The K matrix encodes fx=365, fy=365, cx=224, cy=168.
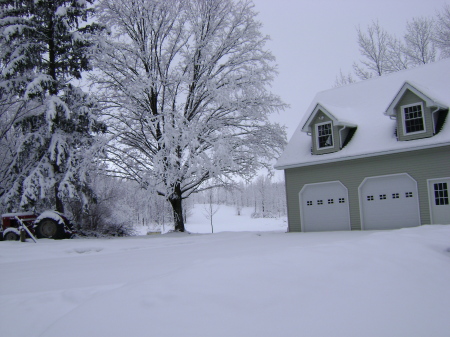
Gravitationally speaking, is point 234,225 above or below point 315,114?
A: below

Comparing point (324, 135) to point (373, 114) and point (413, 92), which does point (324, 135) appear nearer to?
point (373, 114)

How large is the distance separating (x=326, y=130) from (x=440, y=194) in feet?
17.8

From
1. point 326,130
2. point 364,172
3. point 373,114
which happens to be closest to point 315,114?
point 326,130

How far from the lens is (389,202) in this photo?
49.3 feet

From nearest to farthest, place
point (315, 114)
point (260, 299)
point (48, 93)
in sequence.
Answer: point (260, 299) < point (315, 114) < point (48, 93)

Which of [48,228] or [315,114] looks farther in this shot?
[315,114]

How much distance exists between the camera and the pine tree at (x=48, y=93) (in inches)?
663

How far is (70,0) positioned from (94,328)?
18.7 metres

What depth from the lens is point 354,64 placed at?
30500 millimetres

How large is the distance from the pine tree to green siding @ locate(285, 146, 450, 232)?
10210 millimetres

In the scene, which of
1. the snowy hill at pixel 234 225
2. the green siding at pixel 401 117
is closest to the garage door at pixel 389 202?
the green siding at pixel 401 117

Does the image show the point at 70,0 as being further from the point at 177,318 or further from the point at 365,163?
the point at 177,318

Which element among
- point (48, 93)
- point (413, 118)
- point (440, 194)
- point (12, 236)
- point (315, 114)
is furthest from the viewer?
point (48, 93)

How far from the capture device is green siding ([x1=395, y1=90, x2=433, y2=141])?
556 inches
